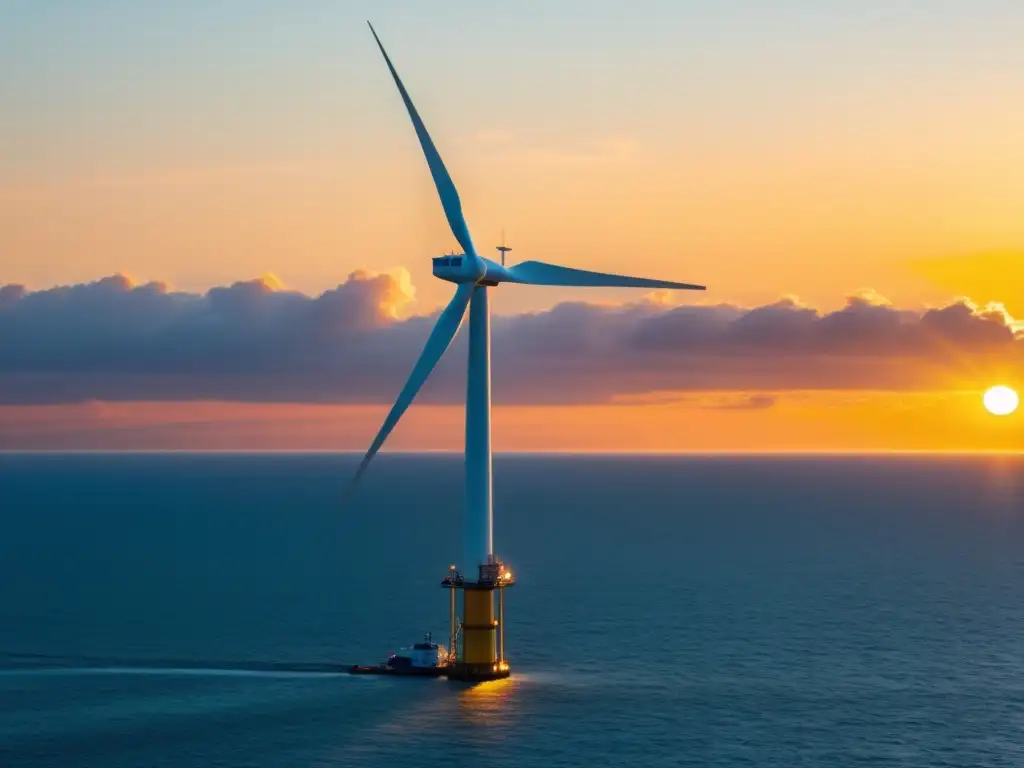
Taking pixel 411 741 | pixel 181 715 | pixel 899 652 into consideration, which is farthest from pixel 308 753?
pixel 899 652

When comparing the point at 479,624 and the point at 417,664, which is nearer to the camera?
the point at 479,624

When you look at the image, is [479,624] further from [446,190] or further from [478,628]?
[446,190]

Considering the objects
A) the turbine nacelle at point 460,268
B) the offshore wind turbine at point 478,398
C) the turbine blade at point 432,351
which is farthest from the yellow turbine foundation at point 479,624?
the turbine nacelle at point 460,268

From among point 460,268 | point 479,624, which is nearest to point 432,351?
point 460,268

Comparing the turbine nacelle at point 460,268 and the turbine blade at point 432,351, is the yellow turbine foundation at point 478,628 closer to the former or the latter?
the turbine blade at point 432,351

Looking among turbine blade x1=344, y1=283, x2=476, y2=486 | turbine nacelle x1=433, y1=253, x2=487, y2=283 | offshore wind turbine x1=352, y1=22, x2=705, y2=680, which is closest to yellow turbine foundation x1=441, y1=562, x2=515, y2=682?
offshore wind turbine x1=352, y1=22, x2=705, y2=680

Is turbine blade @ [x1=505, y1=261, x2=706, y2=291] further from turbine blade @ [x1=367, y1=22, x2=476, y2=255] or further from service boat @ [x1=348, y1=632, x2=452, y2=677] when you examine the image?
service boat @ [x1=348, y1=632, x2=452, y2=677]

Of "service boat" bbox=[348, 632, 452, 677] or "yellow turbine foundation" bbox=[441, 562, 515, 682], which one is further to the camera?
"service boat" bbox=[348, 632, 452, 677]
